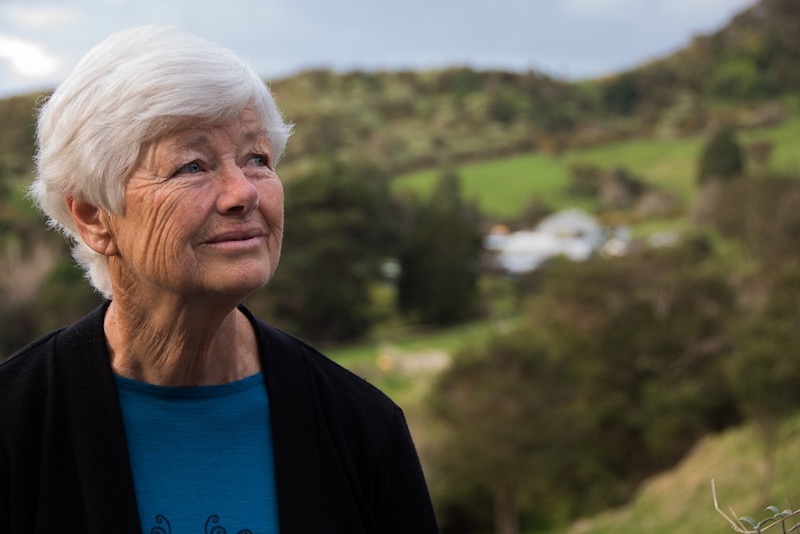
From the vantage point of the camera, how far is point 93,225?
1.80 meters

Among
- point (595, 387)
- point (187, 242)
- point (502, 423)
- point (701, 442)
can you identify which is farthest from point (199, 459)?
point (595, 387)

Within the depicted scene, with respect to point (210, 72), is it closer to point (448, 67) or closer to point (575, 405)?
point (575, 405)

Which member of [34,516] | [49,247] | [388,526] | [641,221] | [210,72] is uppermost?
[210,72]

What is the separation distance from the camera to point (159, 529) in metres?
1.76

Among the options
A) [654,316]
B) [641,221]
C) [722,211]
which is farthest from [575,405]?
[641,221]

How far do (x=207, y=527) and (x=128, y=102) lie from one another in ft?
2.34

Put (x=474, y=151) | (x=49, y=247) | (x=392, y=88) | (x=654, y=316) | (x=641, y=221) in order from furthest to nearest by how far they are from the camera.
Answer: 1. (x=392, y=88)
2. (x=474, y=151)
3. (x=641, y=221)
4. (x=49, y=247)
5. (x=654, y=316)

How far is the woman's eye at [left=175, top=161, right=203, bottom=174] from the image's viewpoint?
1.71m

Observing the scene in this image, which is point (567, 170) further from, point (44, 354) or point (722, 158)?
point (44, 354)

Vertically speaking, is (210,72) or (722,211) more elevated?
(210,72)

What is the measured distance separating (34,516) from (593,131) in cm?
9443

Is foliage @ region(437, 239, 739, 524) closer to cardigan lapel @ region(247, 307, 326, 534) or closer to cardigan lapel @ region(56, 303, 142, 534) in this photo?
cardigan lapel @ region(247, 307, 326, 534)

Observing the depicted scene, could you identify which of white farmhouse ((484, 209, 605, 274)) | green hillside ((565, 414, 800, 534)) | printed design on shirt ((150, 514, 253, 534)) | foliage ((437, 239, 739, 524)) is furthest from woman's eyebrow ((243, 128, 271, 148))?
white farmhouse ((484, 209, 605, 274))

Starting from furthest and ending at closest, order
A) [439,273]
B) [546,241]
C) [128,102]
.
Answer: [546,241]
[439,273]
[128,102]
